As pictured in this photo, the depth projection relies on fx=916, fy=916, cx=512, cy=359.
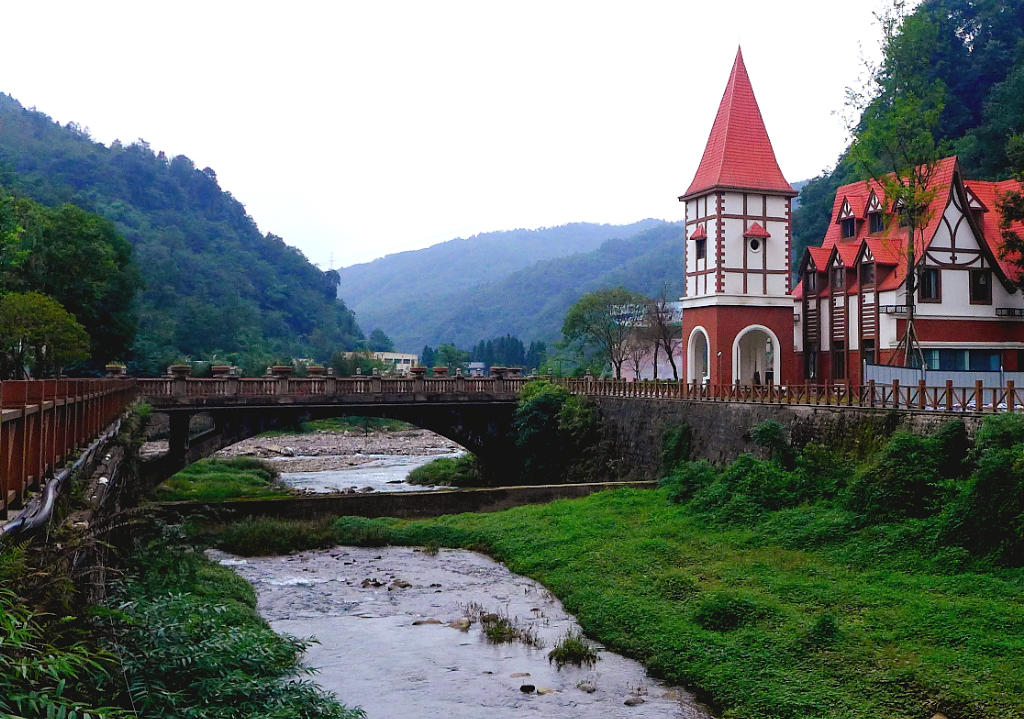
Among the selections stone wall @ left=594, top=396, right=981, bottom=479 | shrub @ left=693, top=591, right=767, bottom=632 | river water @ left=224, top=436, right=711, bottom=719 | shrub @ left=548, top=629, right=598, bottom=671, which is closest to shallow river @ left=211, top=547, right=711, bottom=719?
river water @ left=224, top=436, right=711, bottom=719

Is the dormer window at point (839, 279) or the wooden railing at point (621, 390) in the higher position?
the dormer window at point (839, 279)

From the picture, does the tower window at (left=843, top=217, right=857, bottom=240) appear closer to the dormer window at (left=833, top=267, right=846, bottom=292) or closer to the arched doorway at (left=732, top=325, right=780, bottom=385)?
the dormer window at (left=833, top=267, right=846, bottom=292)

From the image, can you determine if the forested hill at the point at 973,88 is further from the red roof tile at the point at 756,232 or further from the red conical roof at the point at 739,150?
the red roof tile at the point at 756,232

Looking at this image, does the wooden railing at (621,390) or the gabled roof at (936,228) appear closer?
the wooden railing at (621,390)

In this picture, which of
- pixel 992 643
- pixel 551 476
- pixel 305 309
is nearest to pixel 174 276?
pixel 305 309

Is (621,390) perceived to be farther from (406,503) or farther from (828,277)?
(406,503)

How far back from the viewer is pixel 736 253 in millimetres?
35469

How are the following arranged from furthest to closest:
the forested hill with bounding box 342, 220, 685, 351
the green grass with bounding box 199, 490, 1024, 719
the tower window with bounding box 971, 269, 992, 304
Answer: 1. the forested hill with bounding box 342, 220, 685, 351
2. the tower window with bounding box 971, 269, 992, 304
3. the green grass with bounding box 199, 490, 1024, 719

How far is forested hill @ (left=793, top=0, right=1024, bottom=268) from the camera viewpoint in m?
46.6

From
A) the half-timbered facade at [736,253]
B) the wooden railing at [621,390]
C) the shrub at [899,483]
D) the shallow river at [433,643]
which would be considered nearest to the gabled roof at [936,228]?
the half-timbered facade at [736,253]

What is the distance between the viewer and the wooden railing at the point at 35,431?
960 cm

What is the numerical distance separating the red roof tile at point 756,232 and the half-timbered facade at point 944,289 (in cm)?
313

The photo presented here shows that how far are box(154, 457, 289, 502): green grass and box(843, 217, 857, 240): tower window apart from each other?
24.7m

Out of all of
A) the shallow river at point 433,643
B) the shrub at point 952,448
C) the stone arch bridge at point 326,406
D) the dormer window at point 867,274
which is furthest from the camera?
the dormer window at point 867,274
